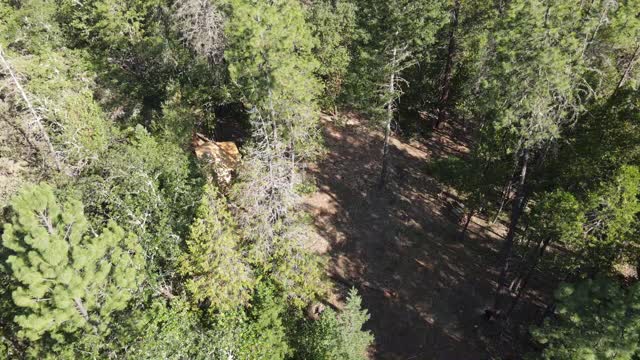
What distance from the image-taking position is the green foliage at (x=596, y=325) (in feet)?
40.2

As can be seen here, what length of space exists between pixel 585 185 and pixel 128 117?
94.3ft

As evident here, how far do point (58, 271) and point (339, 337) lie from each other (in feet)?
35.1

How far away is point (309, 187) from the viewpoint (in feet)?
83.0

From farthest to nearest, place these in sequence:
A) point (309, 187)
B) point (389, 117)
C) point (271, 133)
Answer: point (389, 117) < point (309, 187) < point (271, 133)

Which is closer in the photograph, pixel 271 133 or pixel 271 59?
pixel 271 59

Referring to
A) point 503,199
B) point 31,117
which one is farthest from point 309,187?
point 31,117

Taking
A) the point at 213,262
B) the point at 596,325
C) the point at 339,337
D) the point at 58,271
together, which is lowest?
the point at 339,337

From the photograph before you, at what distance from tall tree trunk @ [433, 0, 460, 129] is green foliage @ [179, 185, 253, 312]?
73.3ft

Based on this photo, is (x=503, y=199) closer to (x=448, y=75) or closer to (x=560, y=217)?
(x=448, y=75)

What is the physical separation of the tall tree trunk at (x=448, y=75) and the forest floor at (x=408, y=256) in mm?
4086

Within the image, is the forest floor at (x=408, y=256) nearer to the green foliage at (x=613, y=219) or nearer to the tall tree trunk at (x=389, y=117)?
the tall tree trunk at (x=389, y=117)

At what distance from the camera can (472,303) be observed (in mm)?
23984

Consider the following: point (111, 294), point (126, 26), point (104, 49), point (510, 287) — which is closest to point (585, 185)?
point (510, 287)

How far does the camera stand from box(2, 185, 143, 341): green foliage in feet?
40.3
